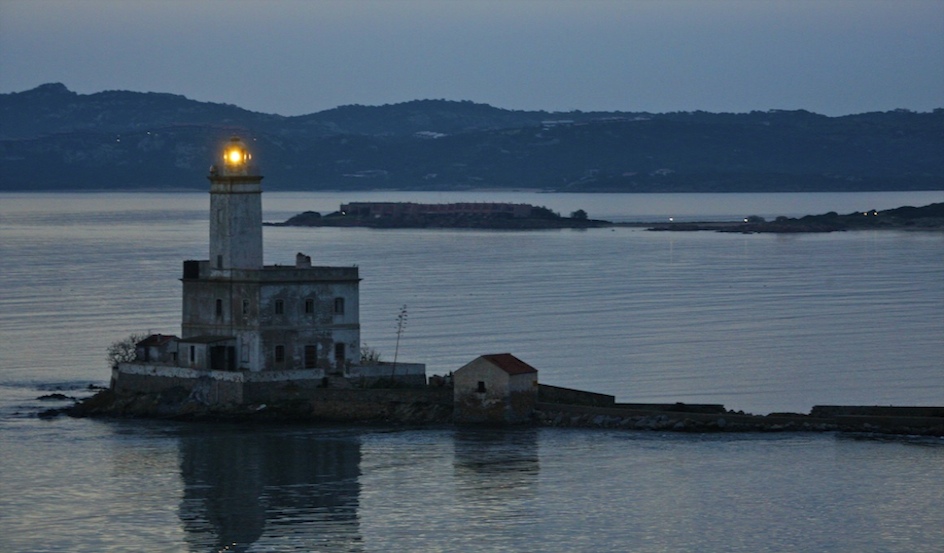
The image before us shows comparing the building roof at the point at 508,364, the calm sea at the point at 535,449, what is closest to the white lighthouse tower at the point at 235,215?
the calm sea at the point at 535,449

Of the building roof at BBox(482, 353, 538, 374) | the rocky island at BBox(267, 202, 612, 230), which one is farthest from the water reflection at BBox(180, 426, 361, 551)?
the rocky island at BBox(267, 202, 612, 230)

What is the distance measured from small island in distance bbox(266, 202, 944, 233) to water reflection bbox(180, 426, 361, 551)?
121 m

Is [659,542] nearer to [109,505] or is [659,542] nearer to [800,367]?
[109,505]

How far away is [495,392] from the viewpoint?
3869 cm

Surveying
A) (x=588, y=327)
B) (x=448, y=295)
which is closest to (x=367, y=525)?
(x=588, y=327)

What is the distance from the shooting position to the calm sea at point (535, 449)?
29.7 metres

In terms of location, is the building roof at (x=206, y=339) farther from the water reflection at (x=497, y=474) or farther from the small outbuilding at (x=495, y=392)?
the water reflection at (x=497, y=474)

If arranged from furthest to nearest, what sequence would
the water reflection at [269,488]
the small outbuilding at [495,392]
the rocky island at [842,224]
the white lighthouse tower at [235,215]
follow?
1. the rocky island at [842,224]
2. the white lighthouse tower at [235,215]
3. the small outbuilding at [495,392]
4. the water reflection at [269,488]

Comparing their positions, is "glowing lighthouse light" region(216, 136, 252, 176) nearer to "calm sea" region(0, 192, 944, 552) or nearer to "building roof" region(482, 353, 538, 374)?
"calm sea" region(0, 192, 944, 552)

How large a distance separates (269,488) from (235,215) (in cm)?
1012

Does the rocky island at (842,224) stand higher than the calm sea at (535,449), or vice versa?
the rocky island at (842,224)

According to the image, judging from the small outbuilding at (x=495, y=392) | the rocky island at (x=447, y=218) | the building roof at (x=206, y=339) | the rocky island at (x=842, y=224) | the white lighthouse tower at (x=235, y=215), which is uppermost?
the rocky island at (x=447, y=218)

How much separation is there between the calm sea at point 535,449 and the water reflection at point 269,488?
0.25 feet

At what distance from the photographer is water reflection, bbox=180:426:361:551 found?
1157 inches
